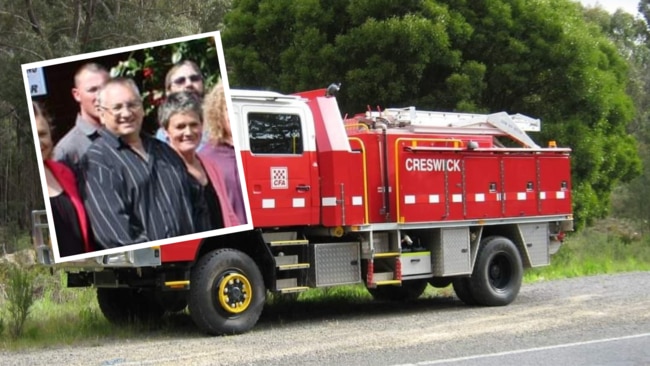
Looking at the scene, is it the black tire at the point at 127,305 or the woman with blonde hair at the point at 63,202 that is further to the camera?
the black tire at the point at 127,305

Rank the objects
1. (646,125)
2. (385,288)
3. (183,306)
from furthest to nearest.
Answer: (646,125) → (385,288) → (183,306)

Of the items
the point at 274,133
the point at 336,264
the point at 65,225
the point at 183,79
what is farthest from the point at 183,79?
the point at 336,264

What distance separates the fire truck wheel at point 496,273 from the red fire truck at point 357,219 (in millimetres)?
23

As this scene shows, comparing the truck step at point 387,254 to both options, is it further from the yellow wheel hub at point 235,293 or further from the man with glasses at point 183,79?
the man with glasses at point 183,79

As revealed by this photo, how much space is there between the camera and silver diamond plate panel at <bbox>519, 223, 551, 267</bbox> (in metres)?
15.1

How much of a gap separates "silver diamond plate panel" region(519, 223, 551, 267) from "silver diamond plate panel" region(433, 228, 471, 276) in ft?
Result: 5.03

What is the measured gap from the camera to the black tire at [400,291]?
15.4 m

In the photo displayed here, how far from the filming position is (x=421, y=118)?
1409 cm

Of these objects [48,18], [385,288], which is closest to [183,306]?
[385,288]

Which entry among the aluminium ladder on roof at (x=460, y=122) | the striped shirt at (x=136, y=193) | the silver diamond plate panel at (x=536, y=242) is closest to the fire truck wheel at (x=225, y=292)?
the striped shirt at (x=136, y=193)

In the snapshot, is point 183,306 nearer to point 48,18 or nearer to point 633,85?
point 48,18

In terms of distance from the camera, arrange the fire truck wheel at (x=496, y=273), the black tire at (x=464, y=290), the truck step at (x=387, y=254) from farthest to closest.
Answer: the black tire at (x=464, y=290) → the fire truck wheel at (x=496, y=273) → the truck step at (x=387, y=254)

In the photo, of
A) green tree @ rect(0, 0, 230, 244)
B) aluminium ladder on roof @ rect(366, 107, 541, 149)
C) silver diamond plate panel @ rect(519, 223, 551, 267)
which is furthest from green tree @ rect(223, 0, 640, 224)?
green tree @ rect(0, 0, 230, 244)

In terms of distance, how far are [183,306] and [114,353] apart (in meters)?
2.98
